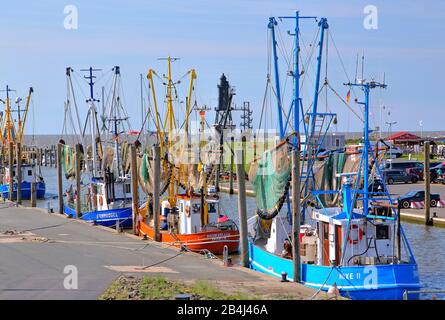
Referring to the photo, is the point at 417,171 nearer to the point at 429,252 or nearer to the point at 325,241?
the point at 429,252

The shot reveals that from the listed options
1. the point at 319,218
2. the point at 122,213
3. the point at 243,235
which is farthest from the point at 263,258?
the point at 122,213

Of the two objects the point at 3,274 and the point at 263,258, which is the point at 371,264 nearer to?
the point at 263,258

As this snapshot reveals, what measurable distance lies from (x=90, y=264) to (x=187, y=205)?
11657mm

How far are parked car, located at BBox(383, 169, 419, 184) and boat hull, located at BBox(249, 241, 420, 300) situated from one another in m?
45.4

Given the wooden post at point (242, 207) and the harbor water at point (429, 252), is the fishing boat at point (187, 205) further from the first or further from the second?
the wooden post at point (242, 207)

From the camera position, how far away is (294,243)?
2416 cm

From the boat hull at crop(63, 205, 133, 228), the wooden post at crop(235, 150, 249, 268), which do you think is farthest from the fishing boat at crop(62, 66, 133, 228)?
the wooden post at crop(235, 150, 249, 268)

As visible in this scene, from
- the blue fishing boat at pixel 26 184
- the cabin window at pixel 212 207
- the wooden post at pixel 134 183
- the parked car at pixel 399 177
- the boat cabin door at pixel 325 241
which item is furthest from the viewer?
the blue fishing boat at pixel 26 184

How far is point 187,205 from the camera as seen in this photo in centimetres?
3656

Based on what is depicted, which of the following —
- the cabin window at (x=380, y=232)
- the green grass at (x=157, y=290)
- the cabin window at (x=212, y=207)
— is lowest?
the green grass at (x=157, y=290)

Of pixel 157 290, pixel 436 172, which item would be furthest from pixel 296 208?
pixel 436 172

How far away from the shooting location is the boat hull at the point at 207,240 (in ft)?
114

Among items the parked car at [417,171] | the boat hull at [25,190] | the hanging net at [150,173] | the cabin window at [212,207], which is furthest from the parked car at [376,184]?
the boat hull at [25,190]

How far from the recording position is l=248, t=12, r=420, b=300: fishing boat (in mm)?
22703
